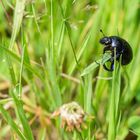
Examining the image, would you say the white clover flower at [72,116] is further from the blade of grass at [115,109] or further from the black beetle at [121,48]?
the black beetle at [121,48]

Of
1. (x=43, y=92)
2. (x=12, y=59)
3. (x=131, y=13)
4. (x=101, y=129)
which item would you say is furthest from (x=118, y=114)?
(x=131, y=13)

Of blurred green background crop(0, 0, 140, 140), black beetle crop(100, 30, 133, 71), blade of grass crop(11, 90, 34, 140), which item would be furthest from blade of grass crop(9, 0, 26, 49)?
black beetle crop(100, 30, 133, 71)

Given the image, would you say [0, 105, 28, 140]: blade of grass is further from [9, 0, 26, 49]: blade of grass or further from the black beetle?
the black beetle

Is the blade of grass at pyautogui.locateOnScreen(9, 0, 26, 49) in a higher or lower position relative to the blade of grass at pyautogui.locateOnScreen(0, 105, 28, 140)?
higher

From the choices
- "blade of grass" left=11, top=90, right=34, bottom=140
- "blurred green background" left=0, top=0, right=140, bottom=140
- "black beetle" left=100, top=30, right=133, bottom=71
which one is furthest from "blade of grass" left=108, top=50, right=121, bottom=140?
"blade of grass" left=11, top=90, right=34, bottom=140

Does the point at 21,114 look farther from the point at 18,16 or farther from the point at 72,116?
the point at 18,16

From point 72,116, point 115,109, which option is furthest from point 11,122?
point 115,109

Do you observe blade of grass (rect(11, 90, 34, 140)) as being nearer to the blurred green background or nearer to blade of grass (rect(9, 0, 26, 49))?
the blurred green background

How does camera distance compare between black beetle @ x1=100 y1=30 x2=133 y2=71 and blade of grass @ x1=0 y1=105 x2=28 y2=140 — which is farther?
black beetle @ x1=100 y1=30 x2=133 y2=71

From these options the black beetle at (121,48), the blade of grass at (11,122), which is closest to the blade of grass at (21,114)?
the blade of grass at (11,122)
